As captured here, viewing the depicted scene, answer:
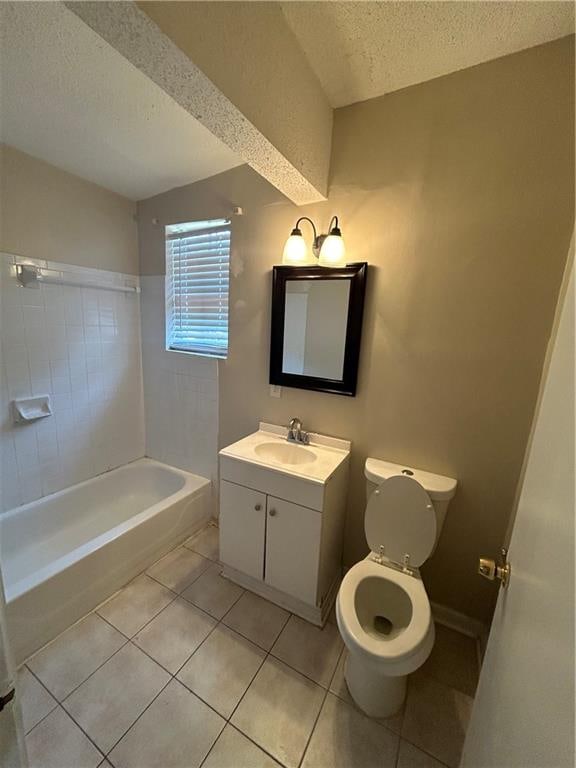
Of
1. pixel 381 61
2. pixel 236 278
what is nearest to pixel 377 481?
pixel 236 278

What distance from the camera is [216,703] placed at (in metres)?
1.21

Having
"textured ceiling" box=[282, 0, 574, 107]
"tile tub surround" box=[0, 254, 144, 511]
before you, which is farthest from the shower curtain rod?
"textured ceiling" box=[282, 0, 574, 107]

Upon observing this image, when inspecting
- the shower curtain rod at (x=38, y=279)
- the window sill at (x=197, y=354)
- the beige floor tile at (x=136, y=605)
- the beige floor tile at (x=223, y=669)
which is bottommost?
the beige floor tile at (x=223, y=669)

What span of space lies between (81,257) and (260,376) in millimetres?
1421

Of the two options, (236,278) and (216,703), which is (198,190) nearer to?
(236,278)

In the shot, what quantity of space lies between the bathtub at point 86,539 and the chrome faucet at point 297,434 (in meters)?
0.89

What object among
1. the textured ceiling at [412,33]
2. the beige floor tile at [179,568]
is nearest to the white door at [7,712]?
the beige floor tile at [179,568]

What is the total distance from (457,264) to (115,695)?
7.49 feet

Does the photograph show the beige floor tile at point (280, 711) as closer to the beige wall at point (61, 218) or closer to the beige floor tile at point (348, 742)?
the beige floor tile at point (348, 742)

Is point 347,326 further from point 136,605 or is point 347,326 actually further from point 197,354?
point 136,605

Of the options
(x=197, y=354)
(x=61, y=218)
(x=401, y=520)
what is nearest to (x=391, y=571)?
(x=401, y=520)

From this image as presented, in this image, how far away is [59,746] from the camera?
107cm

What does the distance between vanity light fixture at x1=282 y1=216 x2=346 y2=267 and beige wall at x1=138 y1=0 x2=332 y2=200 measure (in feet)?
0.73

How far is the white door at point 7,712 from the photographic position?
0.59 meters
